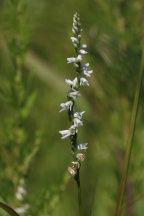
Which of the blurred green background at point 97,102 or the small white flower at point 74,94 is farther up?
the blurred green background at point 97,102

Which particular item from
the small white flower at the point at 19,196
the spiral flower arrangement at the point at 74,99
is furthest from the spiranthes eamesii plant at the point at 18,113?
the spiral flower arrangement at the point at 74,99

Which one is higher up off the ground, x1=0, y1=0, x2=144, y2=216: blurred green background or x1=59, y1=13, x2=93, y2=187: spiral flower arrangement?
x1=0, y1=0, x2=144, y2=216: blurred green background

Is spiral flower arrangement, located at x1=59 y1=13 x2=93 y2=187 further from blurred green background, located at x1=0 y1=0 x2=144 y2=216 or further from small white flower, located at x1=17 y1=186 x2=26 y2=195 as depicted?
small white flower, located at x1=17 y1=186 x2=26 y2=195

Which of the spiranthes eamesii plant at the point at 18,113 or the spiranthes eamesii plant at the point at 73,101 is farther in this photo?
the spiranthes eamesii plant at the point at 18,113

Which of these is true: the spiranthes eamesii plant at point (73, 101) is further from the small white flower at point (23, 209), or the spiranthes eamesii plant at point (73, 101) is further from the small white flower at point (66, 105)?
the small white flower at point (23, 209)

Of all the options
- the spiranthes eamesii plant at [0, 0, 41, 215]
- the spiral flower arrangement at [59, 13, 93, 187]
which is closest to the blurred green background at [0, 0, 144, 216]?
the spiranthes eamesii plant at [0, 0, 41, 215]

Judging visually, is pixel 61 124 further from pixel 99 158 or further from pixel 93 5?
pixel 93 5

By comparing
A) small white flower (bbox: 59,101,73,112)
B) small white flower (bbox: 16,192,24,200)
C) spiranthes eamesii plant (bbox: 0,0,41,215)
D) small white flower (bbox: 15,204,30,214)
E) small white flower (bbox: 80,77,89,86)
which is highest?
spiranthes eamesii plant (bbox: 0,0,41,215)

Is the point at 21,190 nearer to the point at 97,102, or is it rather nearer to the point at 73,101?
the point at 73,101

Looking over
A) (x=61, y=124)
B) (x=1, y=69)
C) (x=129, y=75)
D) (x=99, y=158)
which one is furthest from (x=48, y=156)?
(x=129, y=75)
